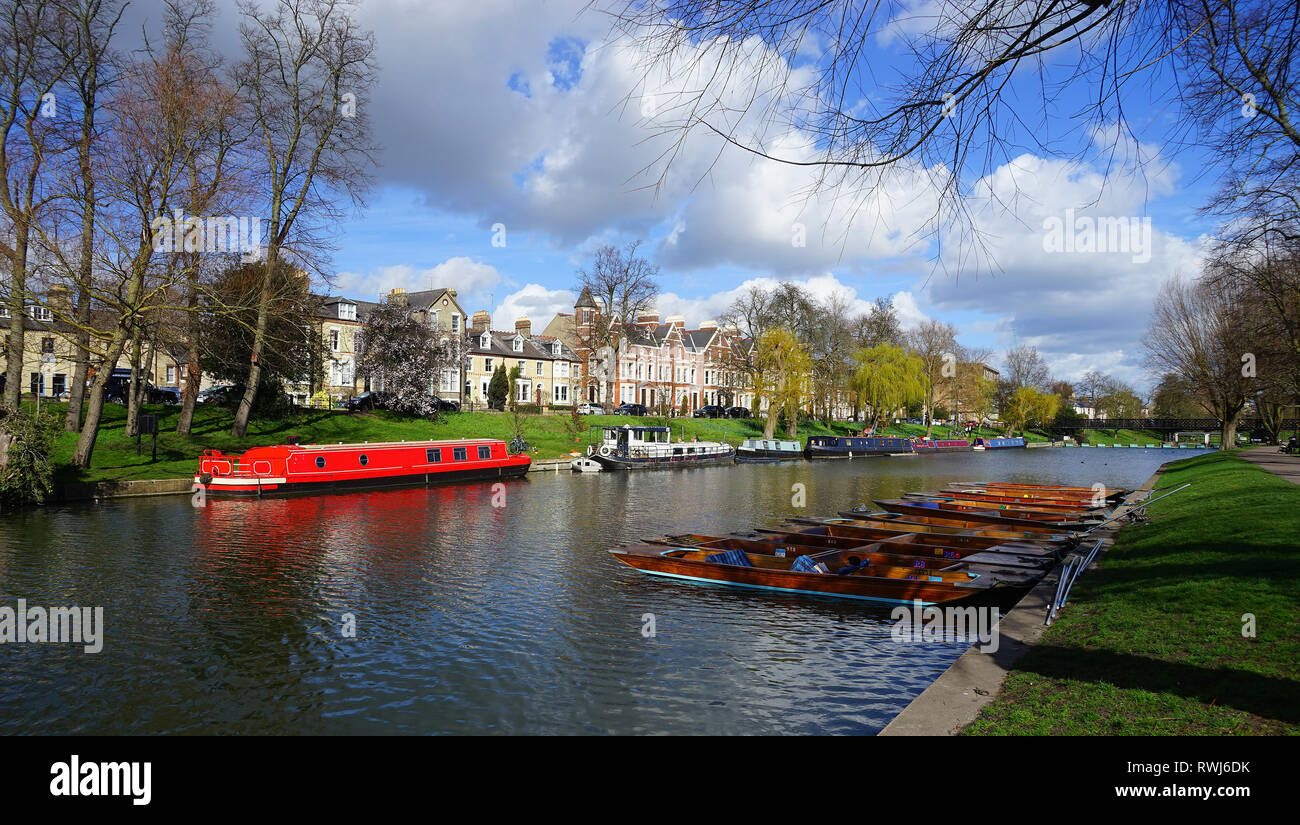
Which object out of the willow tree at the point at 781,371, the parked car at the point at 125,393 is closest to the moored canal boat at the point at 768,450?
the willow tree at the point at 781,371

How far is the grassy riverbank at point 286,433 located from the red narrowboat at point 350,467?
2.51 m

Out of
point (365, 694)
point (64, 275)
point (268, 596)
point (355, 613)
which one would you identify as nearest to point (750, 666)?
point (365, 694)

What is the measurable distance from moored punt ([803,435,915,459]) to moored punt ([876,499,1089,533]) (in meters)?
39.6

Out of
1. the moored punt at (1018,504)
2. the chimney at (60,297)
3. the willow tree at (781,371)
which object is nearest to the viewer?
the moored punt at (1018,504)

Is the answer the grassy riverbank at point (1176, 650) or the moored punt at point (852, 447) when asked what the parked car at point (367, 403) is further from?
the grassy riverbank at point (1176, 650)

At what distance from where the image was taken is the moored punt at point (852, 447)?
6462cm

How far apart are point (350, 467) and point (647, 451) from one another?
21.2 m

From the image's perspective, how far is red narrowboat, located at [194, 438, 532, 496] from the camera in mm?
28094

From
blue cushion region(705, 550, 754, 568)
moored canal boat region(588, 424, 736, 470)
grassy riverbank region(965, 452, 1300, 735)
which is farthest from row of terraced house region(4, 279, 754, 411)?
grassy riverbank region(965, 452, 1300, 735)

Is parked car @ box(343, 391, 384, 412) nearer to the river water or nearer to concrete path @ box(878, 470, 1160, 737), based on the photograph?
the river water
